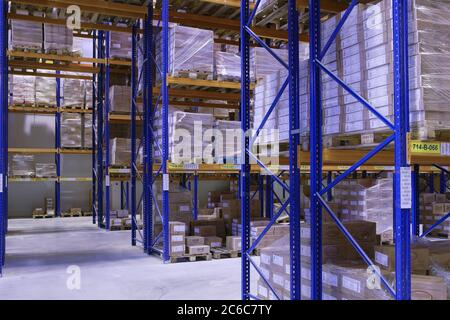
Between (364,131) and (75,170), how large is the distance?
16.4 metres

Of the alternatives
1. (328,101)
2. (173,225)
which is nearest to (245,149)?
(328,101)

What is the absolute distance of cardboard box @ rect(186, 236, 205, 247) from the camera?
8.90 metres

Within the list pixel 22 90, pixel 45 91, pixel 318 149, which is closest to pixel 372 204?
pixel 318 149

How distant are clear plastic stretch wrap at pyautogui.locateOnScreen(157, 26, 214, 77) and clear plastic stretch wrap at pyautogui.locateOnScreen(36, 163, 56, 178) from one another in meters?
9.84

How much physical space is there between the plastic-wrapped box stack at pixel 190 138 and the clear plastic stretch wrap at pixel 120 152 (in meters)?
3.86

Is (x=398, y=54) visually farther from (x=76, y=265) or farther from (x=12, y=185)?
(x=12, y=185)

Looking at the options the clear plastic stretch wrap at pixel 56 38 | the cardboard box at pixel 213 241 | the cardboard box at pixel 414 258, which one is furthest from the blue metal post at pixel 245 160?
the clear plastic stretch wrap at pixel 56 38

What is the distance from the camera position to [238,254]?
9.23 m

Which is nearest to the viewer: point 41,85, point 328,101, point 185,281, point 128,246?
point 328,101

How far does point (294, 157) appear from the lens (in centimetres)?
450

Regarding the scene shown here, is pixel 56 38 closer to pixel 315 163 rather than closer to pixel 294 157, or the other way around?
pixel 294 157

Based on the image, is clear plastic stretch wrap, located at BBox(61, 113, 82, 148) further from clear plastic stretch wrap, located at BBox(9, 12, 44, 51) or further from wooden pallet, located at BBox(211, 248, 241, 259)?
wooden pallet, located at BBox(211, 248, 241, 259)

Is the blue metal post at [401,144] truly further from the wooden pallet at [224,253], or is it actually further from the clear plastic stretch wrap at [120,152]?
the clear plastic stretch wrap at [120,152]

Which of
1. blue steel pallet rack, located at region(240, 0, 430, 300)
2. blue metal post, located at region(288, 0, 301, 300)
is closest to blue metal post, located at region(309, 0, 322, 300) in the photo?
blue steel pallet rack, located at region(240, 0, 430, 300)
